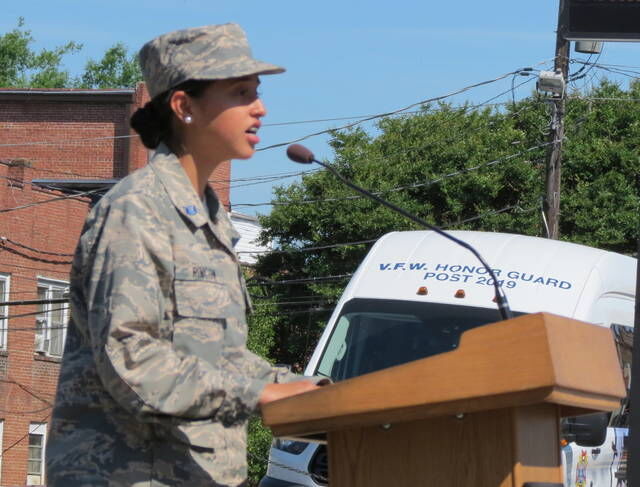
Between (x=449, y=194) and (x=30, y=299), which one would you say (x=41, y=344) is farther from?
(x=449, y=194)

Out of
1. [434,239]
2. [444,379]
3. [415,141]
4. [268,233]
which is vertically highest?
[415,141]

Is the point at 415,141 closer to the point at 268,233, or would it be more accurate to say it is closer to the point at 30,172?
the point at 268,233

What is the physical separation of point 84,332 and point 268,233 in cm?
3714

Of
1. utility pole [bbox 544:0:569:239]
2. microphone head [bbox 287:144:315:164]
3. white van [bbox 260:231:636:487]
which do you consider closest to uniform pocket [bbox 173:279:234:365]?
microphone head [bbox 287:144:315:164]

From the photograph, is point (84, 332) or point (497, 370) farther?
point (84, 332)

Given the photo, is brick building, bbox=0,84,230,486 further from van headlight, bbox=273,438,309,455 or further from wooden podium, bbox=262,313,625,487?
wooden podium, bbox=262,313,625,487

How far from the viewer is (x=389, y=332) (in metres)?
10.6

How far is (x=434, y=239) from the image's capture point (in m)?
11.4

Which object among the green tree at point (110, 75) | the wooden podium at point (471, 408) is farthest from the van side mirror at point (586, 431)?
the green tree at point (110, 75)

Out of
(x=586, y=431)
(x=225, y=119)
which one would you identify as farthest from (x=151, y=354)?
(x=586, y=431)

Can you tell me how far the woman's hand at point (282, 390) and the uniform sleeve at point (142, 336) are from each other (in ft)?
0.08

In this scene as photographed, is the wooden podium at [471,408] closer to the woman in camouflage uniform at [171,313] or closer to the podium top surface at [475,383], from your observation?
the podium top surface at [475,383]

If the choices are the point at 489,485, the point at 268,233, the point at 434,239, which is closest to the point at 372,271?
the point at 434,239

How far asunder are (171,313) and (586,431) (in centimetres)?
644
